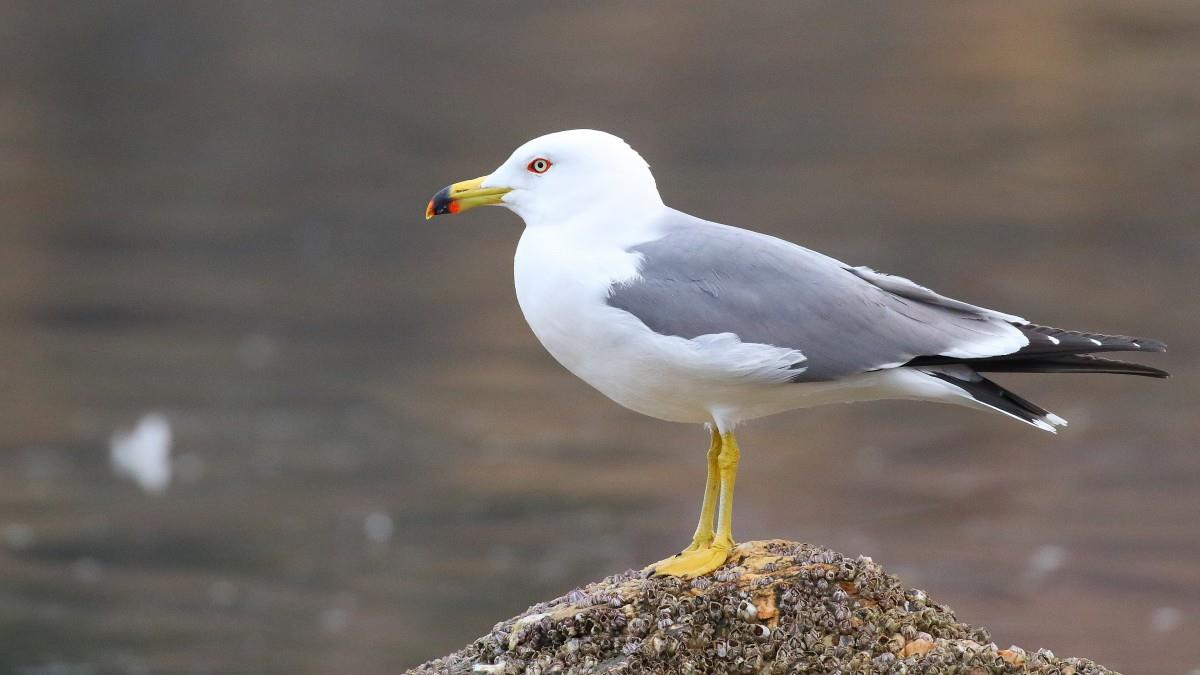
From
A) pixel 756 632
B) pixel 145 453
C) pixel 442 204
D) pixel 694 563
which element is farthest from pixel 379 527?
pixel 756 632

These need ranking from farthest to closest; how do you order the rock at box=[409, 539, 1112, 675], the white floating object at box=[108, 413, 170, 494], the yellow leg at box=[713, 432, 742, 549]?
the white floating object at box=[108, 413, 170, 494], the yellow leg at box=[713, 432, 742, 549], the rock at box=[409, 539, 1112, 675]

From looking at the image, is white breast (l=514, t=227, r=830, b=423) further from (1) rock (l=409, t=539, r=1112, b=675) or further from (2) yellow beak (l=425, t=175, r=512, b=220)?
(1) rock (l=409, t=539, r=1112, b=675)

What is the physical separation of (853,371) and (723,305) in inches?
12.4

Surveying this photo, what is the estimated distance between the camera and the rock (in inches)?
129

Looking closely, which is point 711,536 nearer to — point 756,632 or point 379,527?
point 756,632

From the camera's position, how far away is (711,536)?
3.66 m

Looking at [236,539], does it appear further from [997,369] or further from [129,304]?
[997,369]

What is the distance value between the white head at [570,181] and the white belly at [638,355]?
96 mm

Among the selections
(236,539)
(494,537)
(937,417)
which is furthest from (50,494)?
(937,417)

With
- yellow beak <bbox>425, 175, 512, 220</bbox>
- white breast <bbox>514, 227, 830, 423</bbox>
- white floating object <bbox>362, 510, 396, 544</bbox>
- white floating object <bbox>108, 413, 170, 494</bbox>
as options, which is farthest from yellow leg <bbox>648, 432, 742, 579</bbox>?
white floating object <bbox>108, 413, 170, 494</bbox>

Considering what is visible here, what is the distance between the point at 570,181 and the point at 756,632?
43.6 inches

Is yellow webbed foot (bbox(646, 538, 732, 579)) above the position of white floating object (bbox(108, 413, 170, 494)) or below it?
below

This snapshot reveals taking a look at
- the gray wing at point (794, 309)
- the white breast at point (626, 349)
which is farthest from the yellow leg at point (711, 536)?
the gray wing at point (794, 309)

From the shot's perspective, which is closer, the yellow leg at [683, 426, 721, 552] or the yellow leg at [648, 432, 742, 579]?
the yellow leg at [648, 432, 742, 579]
